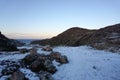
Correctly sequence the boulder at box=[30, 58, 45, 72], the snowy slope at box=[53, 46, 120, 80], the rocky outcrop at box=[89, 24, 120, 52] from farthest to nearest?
the rocky outcrop at box=[89, 24, 120, 52] < the boulder at box=[30, 58, 45, 72] < the snowy slope at box=[53, 46, 120, 80]

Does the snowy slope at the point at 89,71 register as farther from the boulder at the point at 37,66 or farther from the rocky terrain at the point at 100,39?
the rocky terrain at the point at 100,39

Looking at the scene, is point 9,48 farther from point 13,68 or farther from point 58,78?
point 58,78

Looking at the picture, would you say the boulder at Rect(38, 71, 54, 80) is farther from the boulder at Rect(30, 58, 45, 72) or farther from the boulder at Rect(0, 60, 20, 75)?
the boulder at Rect(0, 60, 20, 75)

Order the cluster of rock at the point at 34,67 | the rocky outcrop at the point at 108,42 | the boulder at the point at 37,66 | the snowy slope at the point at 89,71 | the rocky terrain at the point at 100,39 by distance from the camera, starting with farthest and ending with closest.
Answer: the rocky terrain at the point at 100,39 < the rocky outcrop at the point at 108,42 < the boulder at the point at 37,66 < the snowy slope at the point at 89,71 < the cluster of rock at the point at 34,67

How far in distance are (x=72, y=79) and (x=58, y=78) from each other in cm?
128

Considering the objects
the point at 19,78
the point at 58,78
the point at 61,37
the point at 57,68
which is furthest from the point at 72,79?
the point at 61,37

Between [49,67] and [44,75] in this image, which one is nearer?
[44,75]

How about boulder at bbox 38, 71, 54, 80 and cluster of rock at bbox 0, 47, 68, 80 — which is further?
boulder at bbox 38, 71, 54, 80

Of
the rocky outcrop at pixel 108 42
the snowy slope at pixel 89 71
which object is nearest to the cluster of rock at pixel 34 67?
the snowy slope at pixel 89 71

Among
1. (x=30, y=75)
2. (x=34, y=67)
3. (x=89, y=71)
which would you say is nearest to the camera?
(x=30, y=75)

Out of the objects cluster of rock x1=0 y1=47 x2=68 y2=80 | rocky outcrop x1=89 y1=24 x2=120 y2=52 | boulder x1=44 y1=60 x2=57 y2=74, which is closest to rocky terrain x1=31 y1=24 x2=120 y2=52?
rocky outcrop x1=89 y1=24 x2=120 y2=52

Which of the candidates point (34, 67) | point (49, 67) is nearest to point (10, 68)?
point (34, 67)

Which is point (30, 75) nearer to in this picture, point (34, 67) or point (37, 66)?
point (34, 67)

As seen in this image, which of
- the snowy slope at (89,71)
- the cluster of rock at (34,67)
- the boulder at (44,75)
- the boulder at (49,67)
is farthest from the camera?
the boulder at (49,67)
